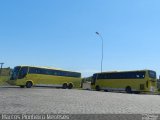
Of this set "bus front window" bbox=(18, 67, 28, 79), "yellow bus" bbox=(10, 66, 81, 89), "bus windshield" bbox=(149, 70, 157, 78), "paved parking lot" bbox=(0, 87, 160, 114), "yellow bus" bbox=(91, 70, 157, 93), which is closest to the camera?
"paved parking lot" bbox=(0, 87, 160, 114)

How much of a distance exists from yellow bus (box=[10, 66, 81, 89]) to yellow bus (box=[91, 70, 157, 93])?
3299mm

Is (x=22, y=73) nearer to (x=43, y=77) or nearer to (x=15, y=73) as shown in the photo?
(x=15, y=73)

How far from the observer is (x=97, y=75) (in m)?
49.0

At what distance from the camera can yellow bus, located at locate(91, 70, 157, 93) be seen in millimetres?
40219

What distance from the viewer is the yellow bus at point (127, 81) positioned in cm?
4022

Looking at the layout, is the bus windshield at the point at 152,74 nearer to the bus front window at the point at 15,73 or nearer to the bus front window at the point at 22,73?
the bus front window at the point at 22,73

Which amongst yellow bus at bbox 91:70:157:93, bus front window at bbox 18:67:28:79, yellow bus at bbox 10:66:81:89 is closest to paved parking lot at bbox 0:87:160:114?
yellow bus at bbox 91:70:157:93

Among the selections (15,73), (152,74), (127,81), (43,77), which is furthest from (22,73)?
(152,74)

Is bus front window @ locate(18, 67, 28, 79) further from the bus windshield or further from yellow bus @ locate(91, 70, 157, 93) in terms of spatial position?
the bus windshield

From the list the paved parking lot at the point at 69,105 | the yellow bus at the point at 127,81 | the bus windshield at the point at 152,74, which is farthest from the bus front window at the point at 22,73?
the paved parking lot at the point at 69,105

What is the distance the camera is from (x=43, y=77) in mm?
45188

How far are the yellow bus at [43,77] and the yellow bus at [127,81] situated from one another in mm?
3299

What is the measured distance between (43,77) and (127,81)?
10.8 meters

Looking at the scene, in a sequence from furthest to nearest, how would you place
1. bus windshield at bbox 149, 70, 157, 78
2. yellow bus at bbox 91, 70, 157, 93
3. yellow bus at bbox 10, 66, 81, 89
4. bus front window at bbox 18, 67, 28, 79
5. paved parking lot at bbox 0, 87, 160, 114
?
yellow bus at bbox 10, 66, 81, 89, bus front window at bbox 18, 67, 28, 79, bus windshield at bbox 149, 70, 157, 78, yellow bus at bbox 91, 70, 157, 93, paved parking lot at bbox 0, 87, 160, 114
